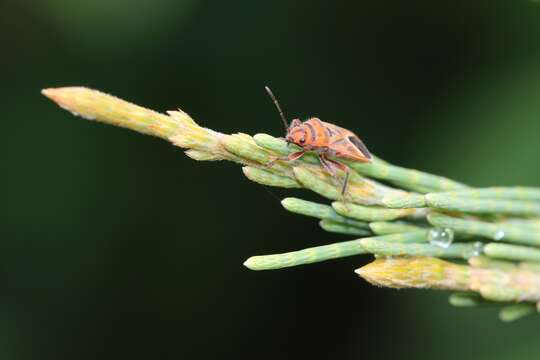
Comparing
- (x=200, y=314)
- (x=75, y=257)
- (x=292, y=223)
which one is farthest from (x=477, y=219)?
(x=75, y=257)

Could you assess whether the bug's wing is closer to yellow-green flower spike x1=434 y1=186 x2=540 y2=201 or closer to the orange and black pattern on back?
the orange and black pattern on back

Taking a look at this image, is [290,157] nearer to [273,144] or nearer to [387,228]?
[273,144]

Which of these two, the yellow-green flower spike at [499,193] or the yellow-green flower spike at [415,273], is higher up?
the yellow-green flower spike at [499,193]

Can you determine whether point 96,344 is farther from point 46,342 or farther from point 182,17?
point 182,17

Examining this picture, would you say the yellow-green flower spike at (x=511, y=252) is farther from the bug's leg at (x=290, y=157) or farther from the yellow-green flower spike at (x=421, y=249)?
the bug's leg at (x=290, y=157)

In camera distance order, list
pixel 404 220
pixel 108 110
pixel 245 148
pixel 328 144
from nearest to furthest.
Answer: pixel 108 110 < pixel 245 148 < pixel 404 220 < pixel 328 144

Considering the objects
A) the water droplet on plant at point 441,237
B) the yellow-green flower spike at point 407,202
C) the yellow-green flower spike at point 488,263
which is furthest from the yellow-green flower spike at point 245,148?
the yellow-green flower spike at point 488,263

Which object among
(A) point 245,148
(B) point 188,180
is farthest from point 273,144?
(B) point 188,180

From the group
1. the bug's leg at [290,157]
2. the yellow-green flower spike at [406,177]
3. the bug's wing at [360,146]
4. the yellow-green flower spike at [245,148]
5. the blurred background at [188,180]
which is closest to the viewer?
the yellow-green flower spike at [245,148]
